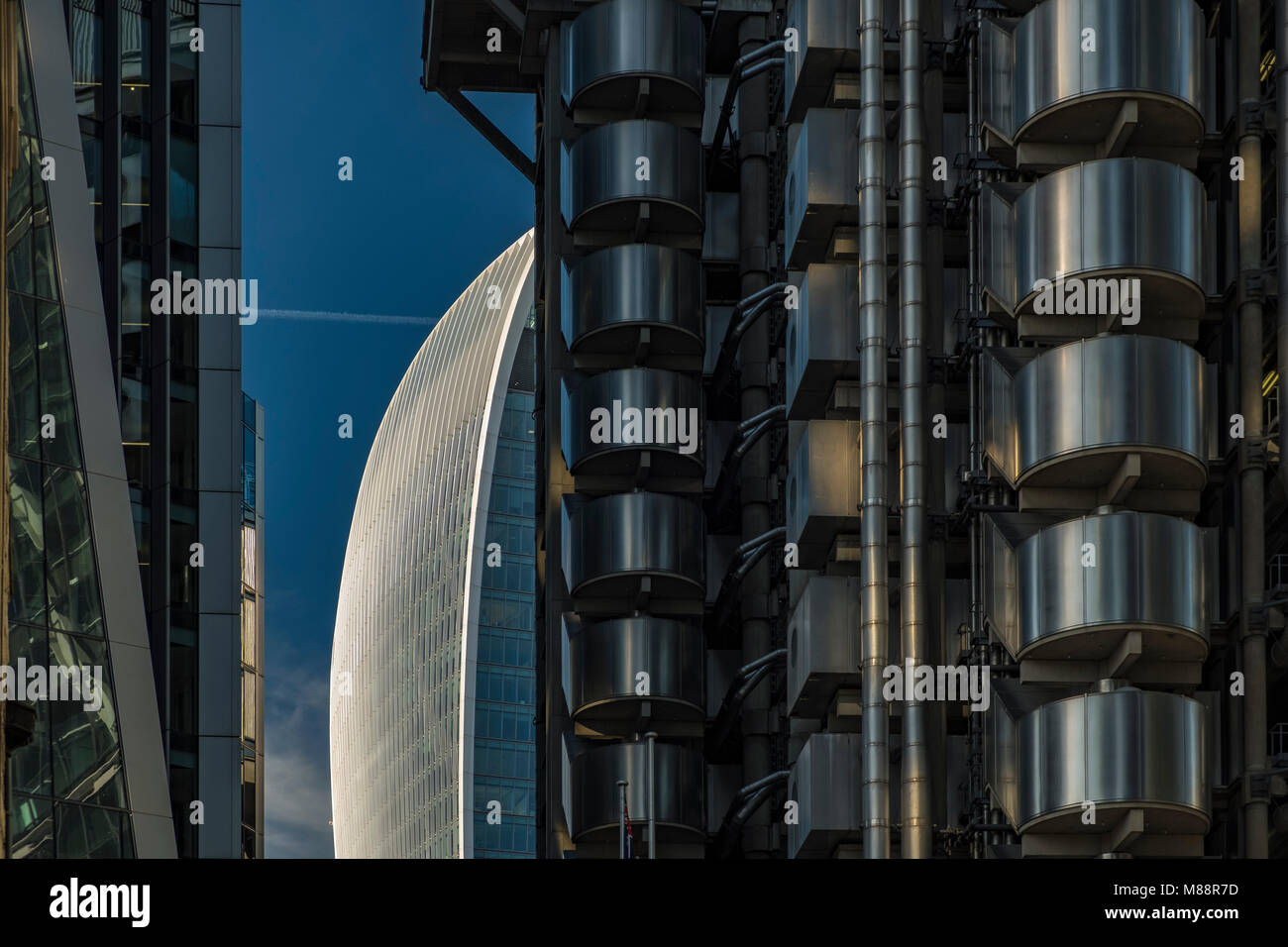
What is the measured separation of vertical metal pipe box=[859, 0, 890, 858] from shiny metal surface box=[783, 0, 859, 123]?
2178 mm

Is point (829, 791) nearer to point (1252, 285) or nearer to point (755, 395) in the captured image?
point (1252, 285)

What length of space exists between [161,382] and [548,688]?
49.5 feet

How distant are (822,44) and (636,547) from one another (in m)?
13.2

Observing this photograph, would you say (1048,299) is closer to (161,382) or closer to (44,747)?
(44,747)

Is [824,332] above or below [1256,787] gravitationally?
above

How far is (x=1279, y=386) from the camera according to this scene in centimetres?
4272

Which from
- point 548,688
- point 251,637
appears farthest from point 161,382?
point 251,637

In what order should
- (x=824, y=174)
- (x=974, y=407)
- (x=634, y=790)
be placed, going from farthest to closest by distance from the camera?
1. (x=634, y=790)
2. (x=824, y=174)
3. (x=974, y=407)

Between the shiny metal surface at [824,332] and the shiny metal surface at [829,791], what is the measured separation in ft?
24.2

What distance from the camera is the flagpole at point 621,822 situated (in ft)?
169

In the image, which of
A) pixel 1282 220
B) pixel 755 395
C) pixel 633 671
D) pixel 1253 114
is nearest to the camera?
pixel 1282 220

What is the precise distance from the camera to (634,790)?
189ft

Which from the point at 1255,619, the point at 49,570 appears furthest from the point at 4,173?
the point at 1255,619

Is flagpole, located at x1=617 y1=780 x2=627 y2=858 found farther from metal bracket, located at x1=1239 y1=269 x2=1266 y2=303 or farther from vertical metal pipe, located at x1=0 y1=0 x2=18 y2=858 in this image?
vertical metal pipe, located at x1=0 y1=0 x2=18 y2=858
